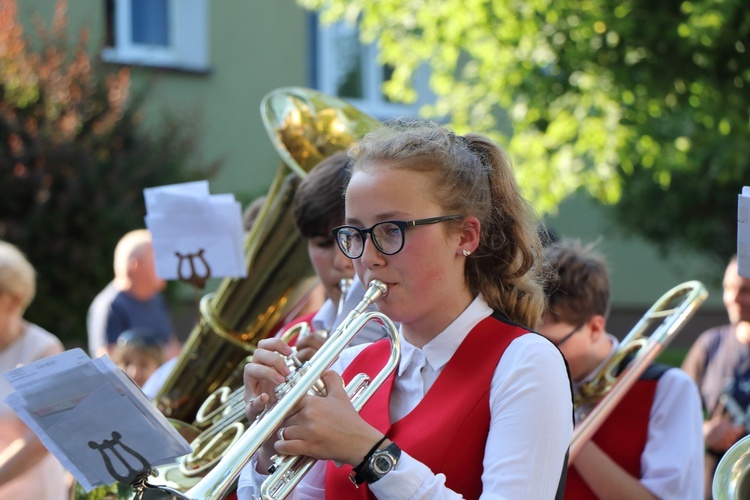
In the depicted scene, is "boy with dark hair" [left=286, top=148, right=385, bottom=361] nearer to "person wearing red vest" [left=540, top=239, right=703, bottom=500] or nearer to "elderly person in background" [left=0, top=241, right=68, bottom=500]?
"person wearing red vest" [left=540, top=239, right=703, bottom=500]

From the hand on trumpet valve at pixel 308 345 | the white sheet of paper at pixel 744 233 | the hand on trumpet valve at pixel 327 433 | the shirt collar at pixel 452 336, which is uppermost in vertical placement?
the white sheet of paper at pixel 744 233

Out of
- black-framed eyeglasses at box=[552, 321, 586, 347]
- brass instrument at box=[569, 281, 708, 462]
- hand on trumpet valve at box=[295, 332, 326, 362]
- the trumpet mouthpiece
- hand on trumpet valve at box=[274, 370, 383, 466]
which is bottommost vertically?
brass instrument at box=[569, 281, 708, 462]

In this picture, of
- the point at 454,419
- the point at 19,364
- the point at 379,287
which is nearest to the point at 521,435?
the point at 454,419

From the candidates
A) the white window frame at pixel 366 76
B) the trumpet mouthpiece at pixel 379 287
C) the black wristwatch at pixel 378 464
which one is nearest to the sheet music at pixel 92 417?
the black wristwatch at pixel 378 464

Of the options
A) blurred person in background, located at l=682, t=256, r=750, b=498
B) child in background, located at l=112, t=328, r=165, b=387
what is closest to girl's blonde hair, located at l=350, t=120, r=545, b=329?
blurred person in background, located at l=682, t=256, r=750, b=498

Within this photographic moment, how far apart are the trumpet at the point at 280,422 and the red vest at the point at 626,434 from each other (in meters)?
1.12

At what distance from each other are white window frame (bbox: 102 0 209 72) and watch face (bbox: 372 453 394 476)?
10.4m

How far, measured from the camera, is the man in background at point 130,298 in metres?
6.68

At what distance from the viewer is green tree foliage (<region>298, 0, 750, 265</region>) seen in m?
7.01

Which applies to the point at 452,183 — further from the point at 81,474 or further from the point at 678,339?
the point at 678,339

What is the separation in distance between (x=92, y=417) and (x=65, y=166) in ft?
24.4

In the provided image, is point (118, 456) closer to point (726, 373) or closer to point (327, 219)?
point (327, 219)

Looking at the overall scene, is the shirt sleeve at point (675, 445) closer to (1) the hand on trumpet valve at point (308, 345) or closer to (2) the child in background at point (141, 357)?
(1) the hand on trumpet valve at point (308, 345)

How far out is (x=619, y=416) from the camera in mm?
3107
